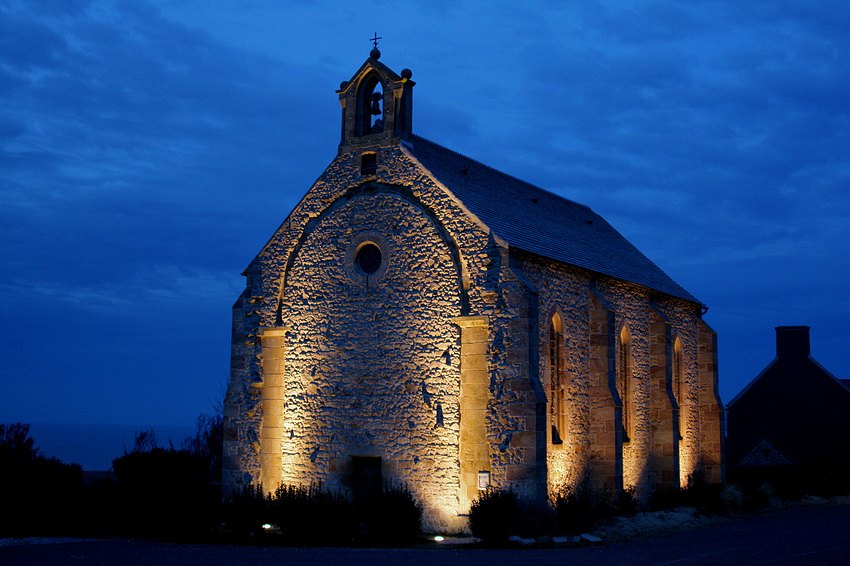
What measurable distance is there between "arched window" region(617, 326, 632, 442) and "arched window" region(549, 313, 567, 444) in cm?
399

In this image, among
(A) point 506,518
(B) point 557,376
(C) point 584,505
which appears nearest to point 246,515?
(A) point 506,518

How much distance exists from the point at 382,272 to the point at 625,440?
30.5 ft

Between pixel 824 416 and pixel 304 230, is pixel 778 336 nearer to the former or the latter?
pixel 824 416

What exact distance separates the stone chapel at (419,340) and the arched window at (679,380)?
4.54 meters

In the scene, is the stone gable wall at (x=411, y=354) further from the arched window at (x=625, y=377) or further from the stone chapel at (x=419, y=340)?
the arched window at (x=625, y=377)

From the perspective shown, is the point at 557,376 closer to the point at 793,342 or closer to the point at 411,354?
the point at 411,354

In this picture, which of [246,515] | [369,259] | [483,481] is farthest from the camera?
[369,259]

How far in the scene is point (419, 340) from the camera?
21484 millimetres

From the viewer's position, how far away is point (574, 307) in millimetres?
23703

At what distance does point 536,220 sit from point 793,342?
2078 cm

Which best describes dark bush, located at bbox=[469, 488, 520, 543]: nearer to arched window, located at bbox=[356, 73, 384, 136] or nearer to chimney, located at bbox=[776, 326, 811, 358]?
arched window, located at bbox=[356, 73, 384, 136]

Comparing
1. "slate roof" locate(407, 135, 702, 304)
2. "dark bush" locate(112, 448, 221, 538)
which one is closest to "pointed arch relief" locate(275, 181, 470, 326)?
"slate roof" locate(407, 135, 702, 304)

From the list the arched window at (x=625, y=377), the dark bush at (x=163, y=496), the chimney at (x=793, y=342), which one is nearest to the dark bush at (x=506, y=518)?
the dark bush at (x=163, y=496)

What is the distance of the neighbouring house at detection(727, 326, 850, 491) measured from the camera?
125 ft
